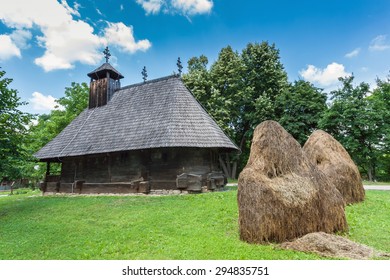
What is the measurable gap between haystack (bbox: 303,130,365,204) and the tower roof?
14301mm

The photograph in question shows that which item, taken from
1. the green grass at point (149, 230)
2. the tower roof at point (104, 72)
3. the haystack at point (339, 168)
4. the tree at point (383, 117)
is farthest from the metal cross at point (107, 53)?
the tree at point (383, 117)

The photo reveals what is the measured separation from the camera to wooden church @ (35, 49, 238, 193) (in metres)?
12.8

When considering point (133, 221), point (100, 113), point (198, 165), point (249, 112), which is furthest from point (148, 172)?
point (249, 112)

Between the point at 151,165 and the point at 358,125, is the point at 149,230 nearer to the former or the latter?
the point at 151,165

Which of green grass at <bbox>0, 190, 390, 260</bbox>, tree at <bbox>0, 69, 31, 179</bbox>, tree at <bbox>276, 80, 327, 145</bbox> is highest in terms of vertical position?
tree at <bbox>276, 80, 327, 145</bbox>

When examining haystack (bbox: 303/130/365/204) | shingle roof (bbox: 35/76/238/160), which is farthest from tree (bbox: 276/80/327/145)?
haystack (bbox: 303/130/365/204)

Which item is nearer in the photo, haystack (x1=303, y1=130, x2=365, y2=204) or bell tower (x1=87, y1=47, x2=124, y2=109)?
haystack (x1=303, y1=130, x2=365, y2=204)

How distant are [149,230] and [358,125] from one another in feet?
63.1

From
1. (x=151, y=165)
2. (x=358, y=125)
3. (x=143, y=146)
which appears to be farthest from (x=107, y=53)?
(x=358, y=125)

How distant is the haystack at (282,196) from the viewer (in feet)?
18.7

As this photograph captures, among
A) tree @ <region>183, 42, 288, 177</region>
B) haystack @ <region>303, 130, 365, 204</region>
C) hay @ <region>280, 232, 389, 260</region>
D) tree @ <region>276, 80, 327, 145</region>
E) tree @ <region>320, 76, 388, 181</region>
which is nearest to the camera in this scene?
hay @ <region>280, 232, 389, 260</region>

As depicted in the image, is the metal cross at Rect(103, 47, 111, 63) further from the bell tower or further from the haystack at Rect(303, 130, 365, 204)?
the haystack at Rect(303, 130, 365, 204)

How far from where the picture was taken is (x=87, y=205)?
11.1 m

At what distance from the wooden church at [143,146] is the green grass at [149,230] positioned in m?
2.08
